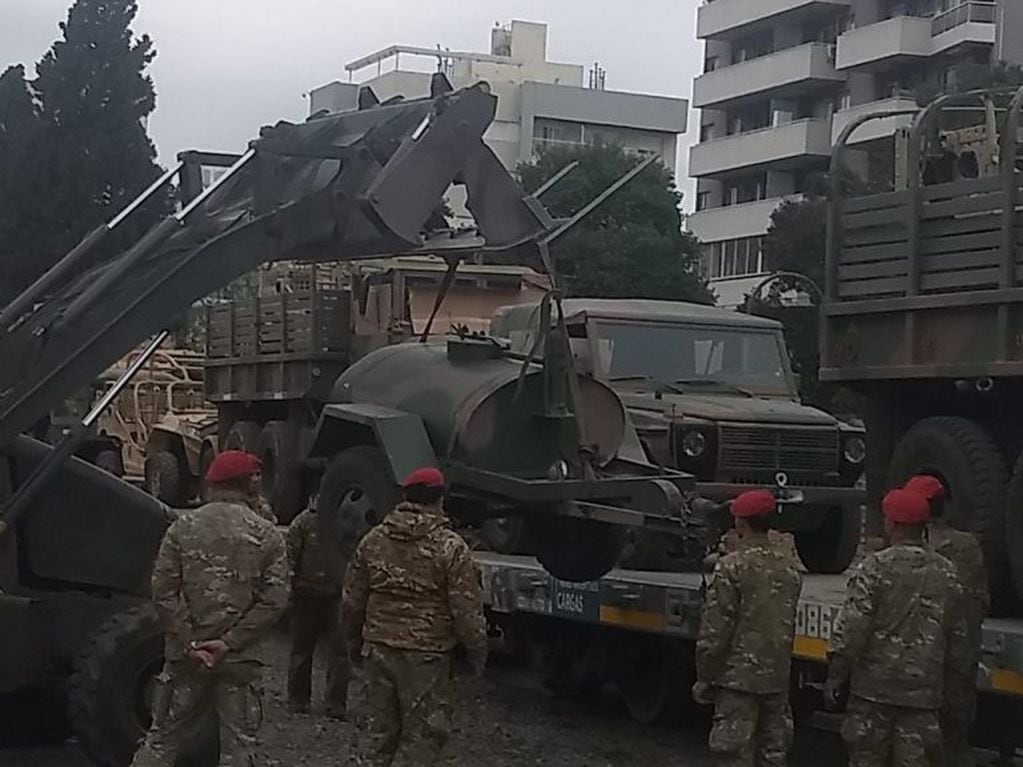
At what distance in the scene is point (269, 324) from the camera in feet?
52.8

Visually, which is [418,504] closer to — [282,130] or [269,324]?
[282,130]

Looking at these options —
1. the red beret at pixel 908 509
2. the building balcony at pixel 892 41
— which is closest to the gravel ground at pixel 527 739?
the red beret at pixel 908 509

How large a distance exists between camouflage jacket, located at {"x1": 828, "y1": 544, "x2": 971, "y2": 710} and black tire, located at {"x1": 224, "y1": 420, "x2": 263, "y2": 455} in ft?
30.9

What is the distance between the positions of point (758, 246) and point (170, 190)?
36.7 meters

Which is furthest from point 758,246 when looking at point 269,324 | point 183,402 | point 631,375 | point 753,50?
point 631,375

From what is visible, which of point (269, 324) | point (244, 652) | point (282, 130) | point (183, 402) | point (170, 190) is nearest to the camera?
point (244, 652)

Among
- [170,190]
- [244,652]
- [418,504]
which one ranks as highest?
[170,190]

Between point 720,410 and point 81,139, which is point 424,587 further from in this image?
point 81,139

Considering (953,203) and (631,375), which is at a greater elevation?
(953,203)

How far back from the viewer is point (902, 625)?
6.89 meters

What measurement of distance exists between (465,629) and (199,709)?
109 centimetres

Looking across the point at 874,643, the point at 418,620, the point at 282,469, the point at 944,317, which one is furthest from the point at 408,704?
the point at 282,469

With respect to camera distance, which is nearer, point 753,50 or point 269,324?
point 269,324

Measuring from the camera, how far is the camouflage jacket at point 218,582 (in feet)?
22.9
